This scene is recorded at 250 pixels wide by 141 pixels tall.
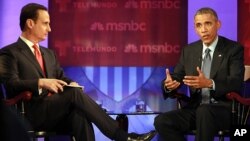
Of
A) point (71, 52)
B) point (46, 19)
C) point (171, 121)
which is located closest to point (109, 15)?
point (71, 52)

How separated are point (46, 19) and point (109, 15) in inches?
56.8

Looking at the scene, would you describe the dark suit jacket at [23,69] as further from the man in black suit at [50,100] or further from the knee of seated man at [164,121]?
the knee of seated man at [164,121]

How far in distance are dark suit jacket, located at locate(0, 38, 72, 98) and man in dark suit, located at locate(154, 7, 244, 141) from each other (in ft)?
3.64

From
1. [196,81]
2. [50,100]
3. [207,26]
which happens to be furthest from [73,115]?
[207,26]

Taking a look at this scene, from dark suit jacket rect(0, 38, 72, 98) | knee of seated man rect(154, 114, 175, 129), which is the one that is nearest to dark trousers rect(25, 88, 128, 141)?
dark suit jacket rect(0, 38, 72, 98)

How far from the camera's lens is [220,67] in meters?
3.68

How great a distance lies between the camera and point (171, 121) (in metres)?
3.57

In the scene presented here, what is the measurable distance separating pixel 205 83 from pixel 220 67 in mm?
352

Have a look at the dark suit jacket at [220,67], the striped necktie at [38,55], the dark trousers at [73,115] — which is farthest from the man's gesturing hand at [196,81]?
the striped necktie at [38,55]

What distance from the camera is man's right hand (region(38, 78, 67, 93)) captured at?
3178mm

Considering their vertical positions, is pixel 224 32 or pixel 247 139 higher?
pixel 224 32

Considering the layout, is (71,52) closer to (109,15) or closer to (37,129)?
(109,15)

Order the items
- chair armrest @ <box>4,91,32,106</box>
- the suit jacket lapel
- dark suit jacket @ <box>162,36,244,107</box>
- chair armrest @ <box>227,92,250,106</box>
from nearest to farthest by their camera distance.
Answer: chair armrest @ <box>4,91,32,106</box>, chair armrest @ <box>227,92,250,106</box>, dark suit jacket @ <box>162,36,244,107</box>, the suit jacket lapel

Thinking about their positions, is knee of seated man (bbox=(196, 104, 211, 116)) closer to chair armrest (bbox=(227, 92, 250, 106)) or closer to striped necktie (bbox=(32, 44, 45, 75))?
chair armrest (bbox=(227, 92, 250, 106))
